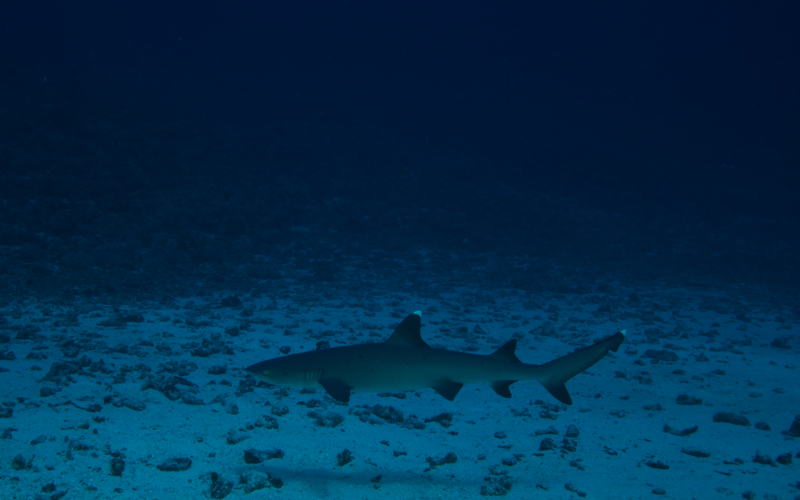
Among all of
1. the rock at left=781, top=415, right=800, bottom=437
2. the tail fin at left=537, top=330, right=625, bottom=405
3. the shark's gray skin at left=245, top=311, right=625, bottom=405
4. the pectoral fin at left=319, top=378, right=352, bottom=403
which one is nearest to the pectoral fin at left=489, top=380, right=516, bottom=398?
the shark's gray skin at left=245, top=311, right=625, bottom=405

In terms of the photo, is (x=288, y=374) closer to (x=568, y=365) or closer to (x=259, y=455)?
(x=259, y=455)

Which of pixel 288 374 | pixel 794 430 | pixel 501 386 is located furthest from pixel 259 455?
pixel 794 430

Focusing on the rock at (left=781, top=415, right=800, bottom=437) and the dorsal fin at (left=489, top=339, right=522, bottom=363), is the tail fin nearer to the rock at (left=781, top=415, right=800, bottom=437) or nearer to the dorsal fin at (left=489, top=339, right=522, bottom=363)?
the dorsal fin at (left=489, top=339, right=522, bottom=363)

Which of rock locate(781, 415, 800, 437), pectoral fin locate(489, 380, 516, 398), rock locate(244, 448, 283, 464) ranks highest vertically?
pectoral fin locate(489, 380, 516, 398)

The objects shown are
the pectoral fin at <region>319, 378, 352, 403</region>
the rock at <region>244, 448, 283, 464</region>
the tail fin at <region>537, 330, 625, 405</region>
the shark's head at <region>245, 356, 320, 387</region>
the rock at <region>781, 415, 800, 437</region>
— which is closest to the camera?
the pectoral fin at <region>319, 378, 352, 403</region>

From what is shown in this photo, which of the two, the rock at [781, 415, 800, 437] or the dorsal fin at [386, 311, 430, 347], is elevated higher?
Answer: the dorsal fin at [386, 311, 430, 347]

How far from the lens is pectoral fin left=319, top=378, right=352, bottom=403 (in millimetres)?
2600

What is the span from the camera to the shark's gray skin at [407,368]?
9.04 ft

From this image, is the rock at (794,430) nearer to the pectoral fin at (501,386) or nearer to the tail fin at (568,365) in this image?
the tail fin at (568,365)

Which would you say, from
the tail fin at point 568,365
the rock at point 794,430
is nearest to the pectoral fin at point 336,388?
the tail fin at point 568,365

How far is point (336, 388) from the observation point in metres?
2.66

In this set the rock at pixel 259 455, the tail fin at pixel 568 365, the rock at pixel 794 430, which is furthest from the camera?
the rock at pixel 794 430

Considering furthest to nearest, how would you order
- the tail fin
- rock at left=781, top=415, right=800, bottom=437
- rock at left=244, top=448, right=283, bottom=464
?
rock at left=781, top=415, right=800, bottom=437 < rock at left=244, top=448, right=283, bottom=464 < the tail fin

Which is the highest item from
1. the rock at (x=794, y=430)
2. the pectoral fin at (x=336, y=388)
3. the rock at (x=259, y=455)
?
the pectoral fin at (x=336, y=388)
